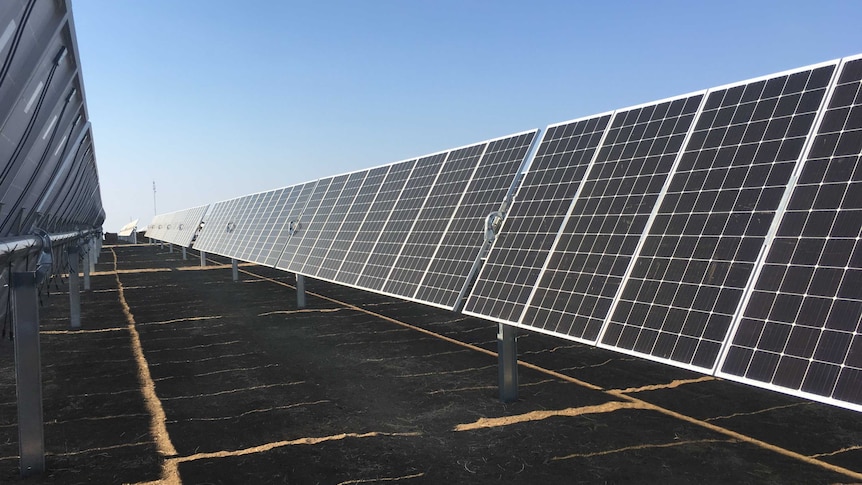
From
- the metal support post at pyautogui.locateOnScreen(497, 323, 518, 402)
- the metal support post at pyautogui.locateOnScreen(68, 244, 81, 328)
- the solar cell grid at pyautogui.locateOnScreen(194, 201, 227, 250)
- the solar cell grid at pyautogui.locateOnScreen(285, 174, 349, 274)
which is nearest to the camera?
the metal support post at pyautogui.locateOnScreen(497, 323, 518, 402)

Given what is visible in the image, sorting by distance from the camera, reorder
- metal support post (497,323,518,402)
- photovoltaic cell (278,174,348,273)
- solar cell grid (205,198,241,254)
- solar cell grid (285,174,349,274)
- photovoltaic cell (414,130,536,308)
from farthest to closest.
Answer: solar cell grid (205,198,241,254) → photovoltaic cell (278,174,348,273) → solar cell grid (285,174,349,274) → photovoltaic cell (414,130,536,308) → metal support post (497,323,518,402)

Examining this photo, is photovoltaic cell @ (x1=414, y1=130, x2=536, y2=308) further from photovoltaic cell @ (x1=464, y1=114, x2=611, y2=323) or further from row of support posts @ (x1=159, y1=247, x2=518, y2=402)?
row of support posts @ (x1=159, y1=247, x2=518, y2=402)

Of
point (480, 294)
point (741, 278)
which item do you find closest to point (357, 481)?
point (480, 294)

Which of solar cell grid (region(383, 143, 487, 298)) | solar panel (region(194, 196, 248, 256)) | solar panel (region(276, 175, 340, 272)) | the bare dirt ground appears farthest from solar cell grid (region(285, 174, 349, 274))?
solar panel (region(194, 196, 248, 256))

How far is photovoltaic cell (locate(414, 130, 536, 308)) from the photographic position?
1186cm

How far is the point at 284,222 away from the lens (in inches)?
1030

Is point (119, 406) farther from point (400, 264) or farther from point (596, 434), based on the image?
point (596, 434)

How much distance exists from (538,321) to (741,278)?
320 cm

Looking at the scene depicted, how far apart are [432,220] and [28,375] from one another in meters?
9.45

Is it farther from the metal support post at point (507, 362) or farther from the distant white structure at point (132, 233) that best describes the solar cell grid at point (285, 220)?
the distant white structure at point (132, 233)

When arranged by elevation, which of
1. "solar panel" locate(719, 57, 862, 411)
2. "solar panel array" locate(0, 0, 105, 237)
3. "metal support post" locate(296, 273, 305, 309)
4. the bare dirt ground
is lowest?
the bare dirt ground

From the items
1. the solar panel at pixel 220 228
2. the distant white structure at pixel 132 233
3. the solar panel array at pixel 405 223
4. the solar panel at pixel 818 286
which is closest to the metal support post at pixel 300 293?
the solar panel array at pixel 405 223

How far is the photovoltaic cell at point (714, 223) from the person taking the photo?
7082mm

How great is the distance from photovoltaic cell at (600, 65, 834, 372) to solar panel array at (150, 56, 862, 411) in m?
0.02
